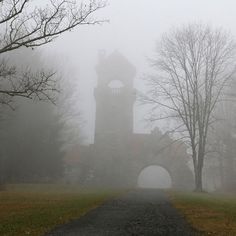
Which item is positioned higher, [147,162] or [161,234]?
[147,162]

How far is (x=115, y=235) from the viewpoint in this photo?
25.5 feet

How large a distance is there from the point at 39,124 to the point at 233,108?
2073 cm

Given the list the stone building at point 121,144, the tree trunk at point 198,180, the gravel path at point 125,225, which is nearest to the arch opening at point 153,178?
the stone building at point 121,144

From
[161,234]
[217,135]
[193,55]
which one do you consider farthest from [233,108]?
[161,234]

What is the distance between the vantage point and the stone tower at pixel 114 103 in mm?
50875

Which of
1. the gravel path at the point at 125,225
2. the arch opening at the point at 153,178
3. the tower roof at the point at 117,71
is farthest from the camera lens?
the arch opening at the point at 153,178

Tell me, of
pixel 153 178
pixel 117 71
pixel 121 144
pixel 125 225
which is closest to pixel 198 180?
pixel 121 144

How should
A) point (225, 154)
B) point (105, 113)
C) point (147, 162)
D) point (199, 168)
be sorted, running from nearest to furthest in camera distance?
point (199, 168)
point (225, 154)
point (147, 162)
point (105, 113)

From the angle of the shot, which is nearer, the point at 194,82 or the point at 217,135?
the point at 194,82

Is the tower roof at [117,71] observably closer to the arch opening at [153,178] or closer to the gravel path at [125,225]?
the arch opening at [153,178]

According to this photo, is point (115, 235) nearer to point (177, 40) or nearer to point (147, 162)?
point (177, 40)

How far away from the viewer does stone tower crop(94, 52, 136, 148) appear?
167 feet

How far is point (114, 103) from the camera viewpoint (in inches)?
2068

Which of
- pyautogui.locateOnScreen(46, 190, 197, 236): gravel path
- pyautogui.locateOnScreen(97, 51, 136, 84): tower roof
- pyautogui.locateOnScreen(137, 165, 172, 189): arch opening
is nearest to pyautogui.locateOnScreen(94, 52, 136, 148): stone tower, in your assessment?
pyautogui.locateOnScreen(97, 51, 136, 84): tower roof
